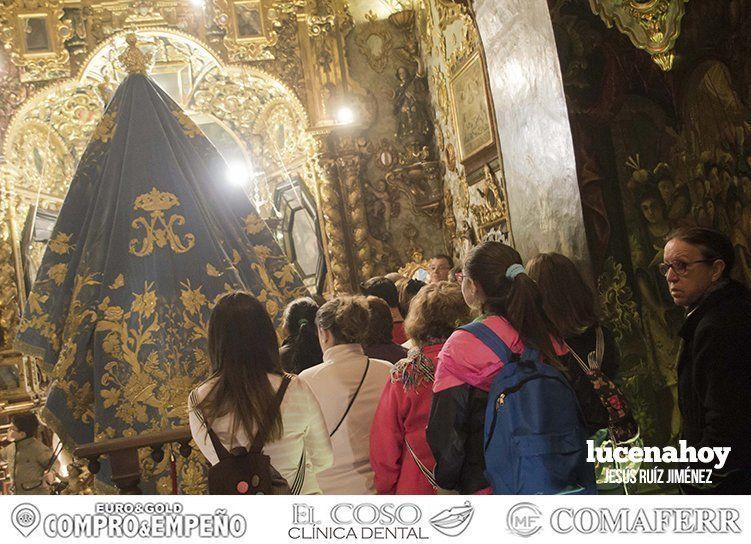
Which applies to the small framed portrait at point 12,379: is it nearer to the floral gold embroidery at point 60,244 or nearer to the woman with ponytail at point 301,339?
the woman with ponytail at point 301,339

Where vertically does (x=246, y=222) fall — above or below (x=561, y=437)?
above

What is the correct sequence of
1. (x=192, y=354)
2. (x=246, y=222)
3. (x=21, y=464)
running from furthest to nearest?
(x=21, y=464), (x=246, y=222), (x=192, y=354)

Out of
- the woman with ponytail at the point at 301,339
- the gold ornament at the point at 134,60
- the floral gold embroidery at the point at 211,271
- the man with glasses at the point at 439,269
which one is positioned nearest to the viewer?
the floral gold embroidery at the point at 211,271

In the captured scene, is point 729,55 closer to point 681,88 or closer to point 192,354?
point 681,88

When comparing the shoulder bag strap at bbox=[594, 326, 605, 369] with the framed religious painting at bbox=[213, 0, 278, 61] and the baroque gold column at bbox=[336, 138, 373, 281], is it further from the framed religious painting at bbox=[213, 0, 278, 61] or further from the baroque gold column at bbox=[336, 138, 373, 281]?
the framed religious painting at bbox=[213, 0, 278, 61]

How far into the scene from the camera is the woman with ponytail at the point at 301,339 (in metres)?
4.36

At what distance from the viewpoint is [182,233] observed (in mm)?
3574

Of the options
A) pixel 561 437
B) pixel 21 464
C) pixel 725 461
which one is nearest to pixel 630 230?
pixel 725 461

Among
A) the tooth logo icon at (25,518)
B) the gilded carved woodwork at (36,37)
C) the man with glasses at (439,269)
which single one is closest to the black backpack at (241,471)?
the tooth logo icon at (25,518)

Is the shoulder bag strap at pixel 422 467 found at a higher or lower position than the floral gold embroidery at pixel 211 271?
lower

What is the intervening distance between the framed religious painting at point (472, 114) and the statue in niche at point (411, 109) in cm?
126

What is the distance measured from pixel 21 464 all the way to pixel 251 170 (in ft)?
19.5

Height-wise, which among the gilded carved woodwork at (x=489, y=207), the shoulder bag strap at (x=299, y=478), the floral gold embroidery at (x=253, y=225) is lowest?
the shoulder bag strap at (x=299, y=478)

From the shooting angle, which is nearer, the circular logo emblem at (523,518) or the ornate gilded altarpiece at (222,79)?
the circular logo emblem at (523,518)
